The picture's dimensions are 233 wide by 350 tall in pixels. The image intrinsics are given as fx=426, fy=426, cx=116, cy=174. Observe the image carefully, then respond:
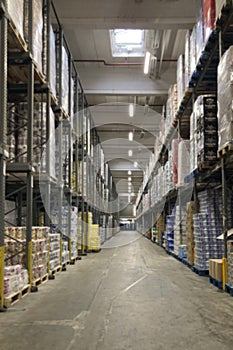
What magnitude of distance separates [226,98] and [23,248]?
3.95 metres

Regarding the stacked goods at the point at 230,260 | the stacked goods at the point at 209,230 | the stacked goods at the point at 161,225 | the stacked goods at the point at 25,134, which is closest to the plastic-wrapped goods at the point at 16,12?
the stacked goods at the point at 25,134

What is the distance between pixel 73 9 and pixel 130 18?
56.4 inches

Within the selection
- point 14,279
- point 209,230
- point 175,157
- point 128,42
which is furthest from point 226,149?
point 128,42

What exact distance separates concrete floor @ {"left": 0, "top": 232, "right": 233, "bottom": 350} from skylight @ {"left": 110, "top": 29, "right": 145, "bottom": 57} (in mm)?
7968

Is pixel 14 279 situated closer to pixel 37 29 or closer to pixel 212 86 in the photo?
pixel 37 29

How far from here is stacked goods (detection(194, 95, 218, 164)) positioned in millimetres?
7711

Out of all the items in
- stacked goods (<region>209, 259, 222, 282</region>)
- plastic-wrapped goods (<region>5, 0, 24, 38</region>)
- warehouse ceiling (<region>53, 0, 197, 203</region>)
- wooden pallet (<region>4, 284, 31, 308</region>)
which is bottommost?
wooden pallet (<region>4, 284, 31, 308</region>)

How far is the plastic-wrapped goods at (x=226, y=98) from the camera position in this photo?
5.98 meters

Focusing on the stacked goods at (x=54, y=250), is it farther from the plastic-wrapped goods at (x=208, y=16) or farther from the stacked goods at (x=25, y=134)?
the plastic-wrapped goods at (x=208, y=16)

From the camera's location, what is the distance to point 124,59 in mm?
14406

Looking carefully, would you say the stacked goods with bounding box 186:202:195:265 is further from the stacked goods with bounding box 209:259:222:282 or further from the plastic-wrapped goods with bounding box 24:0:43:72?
the plastic-wrapped goods with bounding box 24:0:43:72

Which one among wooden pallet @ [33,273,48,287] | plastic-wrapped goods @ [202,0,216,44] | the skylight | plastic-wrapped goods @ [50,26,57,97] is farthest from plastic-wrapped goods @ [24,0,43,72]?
the skylight

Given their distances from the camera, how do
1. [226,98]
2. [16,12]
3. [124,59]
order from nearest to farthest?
[226,98] < [16,12] < [124,59]

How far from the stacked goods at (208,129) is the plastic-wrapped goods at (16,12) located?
347 centimetres
